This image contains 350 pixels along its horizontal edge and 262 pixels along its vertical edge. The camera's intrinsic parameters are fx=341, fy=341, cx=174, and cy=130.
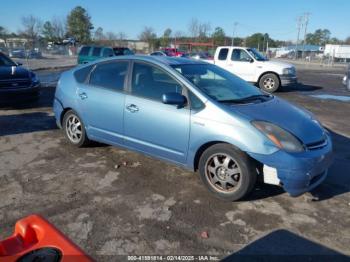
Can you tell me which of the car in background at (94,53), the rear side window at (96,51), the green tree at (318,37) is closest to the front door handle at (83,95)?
the car in background at (94,53)

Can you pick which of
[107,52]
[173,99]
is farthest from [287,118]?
[107,52]

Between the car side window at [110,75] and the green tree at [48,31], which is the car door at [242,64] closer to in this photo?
the car side window at [110,75]

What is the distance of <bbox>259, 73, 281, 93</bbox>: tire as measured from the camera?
1425 centimetres

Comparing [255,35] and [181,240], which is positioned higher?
[255,35]

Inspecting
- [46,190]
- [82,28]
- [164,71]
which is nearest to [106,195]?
[46,190]

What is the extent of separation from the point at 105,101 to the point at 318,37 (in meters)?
143

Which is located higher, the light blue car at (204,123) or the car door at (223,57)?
the car door at (223,57)

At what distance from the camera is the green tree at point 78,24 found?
83562 mm

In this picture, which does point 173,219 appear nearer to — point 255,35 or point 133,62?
point 133,62

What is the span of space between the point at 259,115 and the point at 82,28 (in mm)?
86661

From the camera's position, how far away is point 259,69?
46.9ft

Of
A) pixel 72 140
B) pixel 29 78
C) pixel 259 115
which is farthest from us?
pixel 29 78

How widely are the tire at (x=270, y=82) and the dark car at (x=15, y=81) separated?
29.6 feet

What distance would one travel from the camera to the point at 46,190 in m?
4.20
